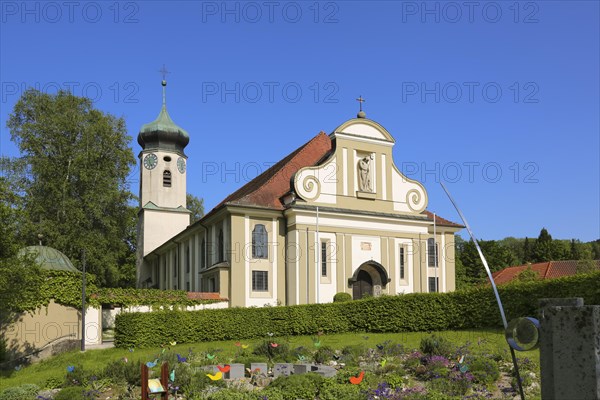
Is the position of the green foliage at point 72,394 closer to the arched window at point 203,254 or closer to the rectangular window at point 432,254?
the arched window at point 203,254

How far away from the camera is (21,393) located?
13.7 meters

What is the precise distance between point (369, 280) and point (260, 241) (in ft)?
23.2

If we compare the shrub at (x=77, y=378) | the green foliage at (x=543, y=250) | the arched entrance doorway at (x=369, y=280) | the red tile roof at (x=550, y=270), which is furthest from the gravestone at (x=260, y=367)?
the green foliage at (x=543, y=250)

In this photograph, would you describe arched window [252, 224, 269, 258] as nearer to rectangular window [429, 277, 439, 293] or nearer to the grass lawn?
the grass lawn

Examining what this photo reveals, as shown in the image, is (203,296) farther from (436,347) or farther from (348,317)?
(436,347)

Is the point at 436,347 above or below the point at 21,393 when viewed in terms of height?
above

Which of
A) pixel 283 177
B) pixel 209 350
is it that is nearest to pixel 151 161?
pixel 283 177

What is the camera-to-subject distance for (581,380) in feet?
12.7

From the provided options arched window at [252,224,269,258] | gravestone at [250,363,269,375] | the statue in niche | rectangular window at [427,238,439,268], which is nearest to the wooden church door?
rectangular window at [427,238,439,268]

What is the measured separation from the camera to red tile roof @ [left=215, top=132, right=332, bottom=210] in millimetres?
35500

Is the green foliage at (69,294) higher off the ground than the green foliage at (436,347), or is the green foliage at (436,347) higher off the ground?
the green foliage at (69,294)

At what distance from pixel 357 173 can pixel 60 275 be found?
1757cm

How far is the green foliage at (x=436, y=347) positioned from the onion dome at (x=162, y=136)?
39.6 metres

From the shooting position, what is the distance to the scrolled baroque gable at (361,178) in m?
35.8
